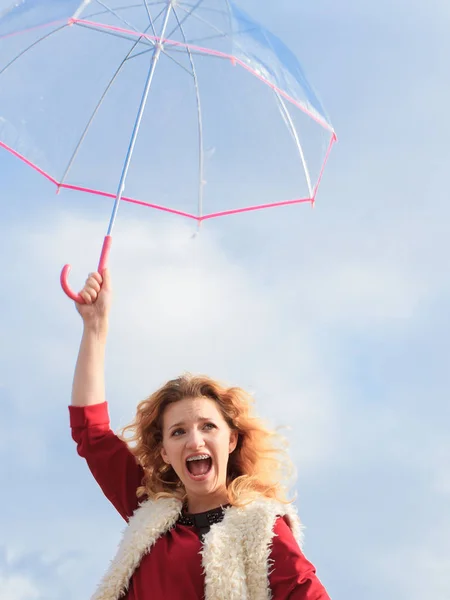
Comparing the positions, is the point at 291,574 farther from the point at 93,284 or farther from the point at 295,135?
the point at 295,135

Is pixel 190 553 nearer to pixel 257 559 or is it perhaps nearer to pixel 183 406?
pixel 257 559

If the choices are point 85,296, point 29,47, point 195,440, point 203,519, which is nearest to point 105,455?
point 195,440

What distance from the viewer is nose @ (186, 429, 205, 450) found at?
11.7 ft

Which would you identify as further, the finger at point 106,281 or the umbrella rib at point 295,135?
the umbrella rib at point 295,135

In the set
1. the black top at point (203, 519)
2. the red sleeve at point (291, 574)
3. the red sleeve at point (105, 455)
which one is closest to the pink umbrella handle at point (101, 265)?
the red sleeve at point (105, 455)

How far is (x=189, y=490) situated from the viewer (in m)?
3.60

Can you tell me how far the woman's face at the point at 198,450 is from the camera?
3559 millimetres

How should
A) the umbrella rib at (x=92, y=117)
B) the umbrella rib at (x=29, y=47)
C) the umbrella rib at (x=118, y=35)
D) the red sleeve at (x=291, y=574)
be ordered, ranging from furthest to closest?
the umbrella rib at (x=92, y=117) < the umbrella rib at (x=29, y=47) < the umbrella rib at (x=118, y=35) < the red sleeve at (x=291, y=574)

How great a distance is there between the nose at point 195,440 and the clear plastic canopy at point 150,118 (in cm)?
170

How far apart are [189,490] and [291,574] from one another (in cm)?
73

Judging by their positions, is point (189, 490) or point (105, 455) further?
point (105, 455)

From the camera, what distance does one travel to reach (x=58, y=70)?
471 centimetres

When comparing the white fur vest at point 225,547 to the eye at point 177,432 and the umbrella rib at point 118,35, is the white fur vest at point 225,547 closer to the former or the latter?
the eye at point 177,432

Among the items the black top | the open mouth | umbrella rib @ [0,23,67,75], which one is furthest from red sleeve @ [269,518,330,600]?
umbrella rib @ [0,23,67,75]
